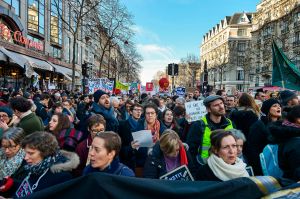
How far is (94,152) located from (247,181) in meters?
1.55

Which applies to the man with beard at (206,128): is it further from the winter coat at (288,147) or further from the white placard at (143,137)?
the winter coat at (288,147)

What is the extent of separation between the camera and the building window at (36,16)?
3238 cm

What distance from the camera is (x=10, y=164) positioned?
3596 mm

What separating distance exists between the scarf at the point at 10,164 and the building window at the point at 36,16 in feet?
103

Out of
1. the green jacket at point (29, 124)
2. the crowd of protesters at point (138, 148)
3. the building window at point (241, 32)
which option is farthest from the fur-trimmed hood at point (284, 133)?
the building window at point (241, 32)

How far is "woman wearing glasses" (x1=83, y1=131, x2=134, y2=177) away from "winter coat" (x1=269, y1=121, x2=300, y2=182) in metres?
1.48

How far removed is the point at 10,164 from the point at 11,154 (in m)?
0.14

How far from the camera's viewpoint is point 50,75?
130ft

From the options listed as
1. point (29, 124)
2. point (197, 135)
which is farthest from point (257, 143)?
point (29, 124)

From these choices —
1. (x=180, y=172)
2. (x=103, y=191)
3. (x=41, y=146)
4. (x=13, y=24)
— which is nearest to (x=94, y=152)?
(x=41, y=146)

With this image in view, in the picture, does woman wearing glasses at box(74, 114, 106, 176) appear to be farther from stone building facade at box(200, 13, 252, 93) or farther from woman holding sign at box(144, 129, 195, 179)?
stone building facade at box(200, 13, 252, 93)

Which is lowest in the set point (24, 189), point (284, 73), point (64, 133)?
point (24, 189)

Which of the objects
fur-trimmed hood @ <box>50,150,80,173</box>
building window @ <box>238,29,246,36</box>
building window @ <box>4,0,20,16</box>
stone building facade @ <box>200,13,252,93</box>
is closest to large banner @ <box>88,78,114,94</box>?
fur-trimmed hood @ <box>50,150,80,173</box>

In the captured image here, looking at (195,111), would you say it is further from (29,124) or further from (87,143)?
(29,124)
